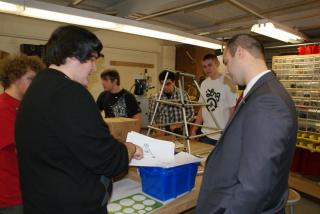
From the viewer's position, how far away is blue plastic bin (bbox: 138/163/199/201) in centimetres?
144

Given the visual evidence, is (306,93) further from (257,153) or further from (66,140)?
(66,140)

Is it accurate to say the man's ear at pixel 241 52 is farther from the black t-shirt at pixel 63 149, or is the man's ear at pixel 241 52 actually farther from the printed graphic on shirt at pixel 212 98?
the printed graphic on shirt at pixel 212 98

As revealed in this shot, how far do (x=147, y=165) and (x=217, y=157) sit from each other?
379 mm

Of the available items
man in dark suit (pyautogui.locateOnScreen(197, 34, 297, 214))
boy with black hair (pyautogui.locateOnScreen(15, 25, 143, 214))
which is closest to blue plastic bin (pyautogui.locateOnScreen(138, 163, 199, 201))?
man in dark suit (pyautogui.locateOnScreen(197, 34, 297, 214))

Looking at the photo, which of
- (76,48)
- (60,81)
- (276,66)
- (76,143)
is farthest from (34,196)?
(276,66)

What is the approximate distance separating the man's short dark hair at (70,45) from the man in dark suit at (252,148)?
2.28 ft

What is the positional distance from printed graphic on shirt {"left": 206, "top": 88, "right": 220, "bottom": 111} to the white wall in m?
2.13

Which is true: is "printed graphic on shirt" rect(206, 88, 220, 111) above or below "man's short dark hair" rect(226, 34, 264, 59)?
below

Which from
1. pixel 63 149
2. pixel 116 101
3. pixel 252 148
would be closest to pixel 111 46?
pixel 116 101

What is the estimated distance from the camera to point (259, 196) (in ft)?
3.36

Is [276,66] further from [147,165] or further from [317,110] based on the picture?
[147,165]

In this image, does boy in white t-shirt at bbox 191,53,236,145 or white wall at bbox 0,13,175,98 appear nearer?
Result: boy in white t-shirt at bbox 191,53,236,145

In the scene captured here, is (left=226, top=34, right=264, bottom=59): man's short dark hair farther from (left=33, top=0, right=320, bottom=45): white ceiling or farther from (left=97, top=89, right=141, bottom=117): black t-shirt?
(left=97, top=89, right=141, bottom=117): black t-shirt

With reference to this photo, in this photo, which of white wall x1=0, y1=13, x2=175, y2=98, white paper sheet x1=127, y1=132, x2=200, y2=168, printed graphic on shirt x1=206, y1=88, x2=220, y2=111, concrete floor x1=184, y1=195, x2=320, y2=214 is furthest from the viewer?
white wall x1=0, y1=13, x2=175, y2=98
